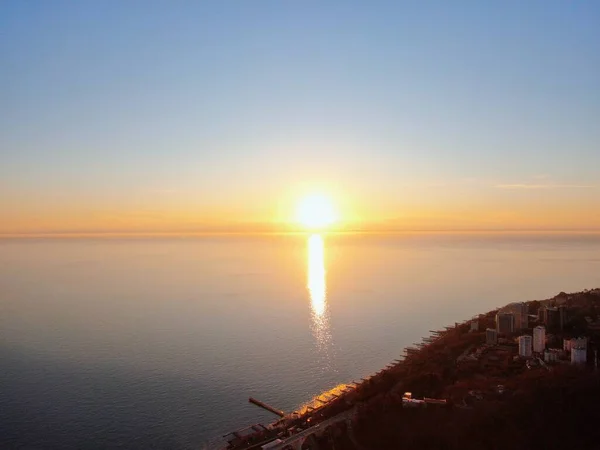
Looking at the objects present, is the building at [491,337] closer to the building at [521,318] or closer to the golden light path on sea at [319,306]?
the building at [521,318]

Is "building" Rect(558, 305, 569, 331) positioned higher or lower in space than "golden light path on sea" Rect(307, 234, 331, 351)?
higher

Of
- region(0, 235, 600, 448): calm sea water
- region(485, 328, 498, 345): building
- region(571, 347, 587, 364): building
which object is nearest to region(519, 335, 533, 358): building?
region(571, 347, 587, 364): building

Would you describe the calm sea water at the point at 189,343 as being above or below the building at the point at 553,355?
below

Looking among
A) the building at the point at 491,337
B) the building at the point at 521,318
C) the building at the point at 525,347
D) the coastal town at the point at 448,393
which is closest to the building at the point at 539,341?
the coastal town at the point at 448,393

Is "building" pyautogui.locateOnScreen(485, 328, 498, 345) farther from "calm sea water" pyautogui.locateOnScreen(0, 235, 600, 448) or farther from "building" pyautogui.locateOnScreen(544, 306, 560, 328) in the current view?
"calm sea water" pyautogui.locateOnScreen(0, 235, 600, 448)

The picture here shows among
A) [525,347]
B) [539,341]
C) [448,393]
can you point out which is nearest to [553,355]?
[525,347]

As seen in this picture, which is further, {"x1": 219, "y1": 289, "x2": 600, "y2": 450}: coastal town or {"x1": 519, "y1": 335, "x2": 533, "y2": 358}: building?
{"x1": 519, "y1": 335, "x2": 533, "y2": 358}: building
